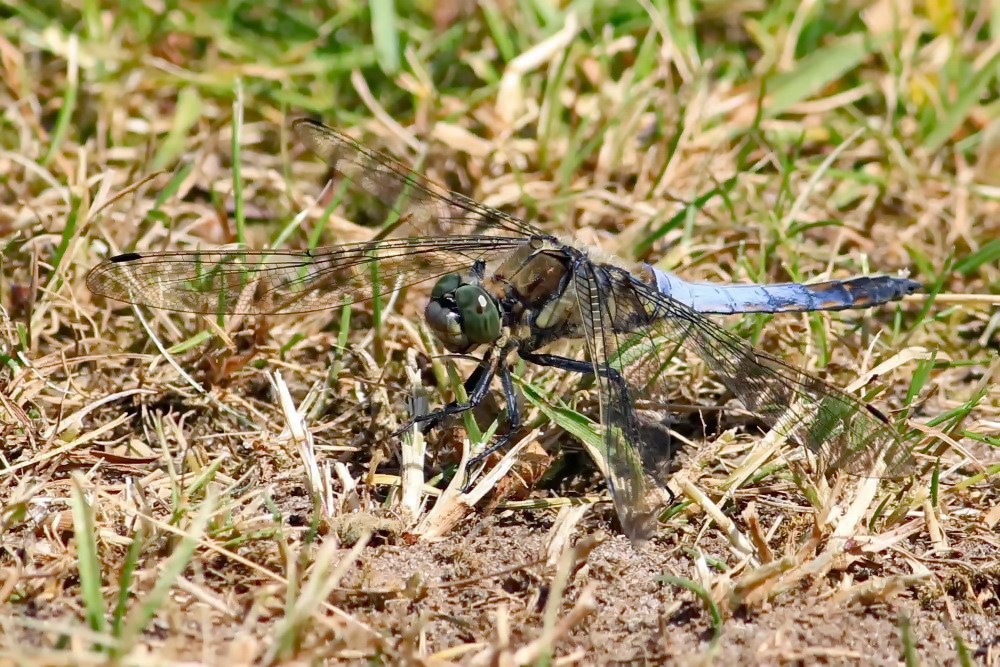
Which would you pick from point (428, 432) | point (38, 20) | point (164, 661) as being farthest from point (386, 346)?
point (38, 20)

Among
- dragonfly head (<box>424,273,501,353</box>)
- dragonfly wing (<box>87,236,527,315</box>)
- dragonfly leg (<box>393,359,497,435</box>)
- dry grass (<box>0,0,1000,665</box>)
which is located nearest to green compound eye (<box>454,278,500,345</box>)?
dragonfly head (<box>424,273,501,353</box>)

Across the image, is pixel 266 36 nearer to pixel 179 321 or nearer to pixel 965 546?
pixel 179 321

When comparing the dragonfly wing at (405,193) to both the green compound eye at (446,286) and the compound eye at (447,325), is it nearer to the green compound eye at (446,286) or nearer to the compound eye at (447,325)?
the green compound eye at (446,286)

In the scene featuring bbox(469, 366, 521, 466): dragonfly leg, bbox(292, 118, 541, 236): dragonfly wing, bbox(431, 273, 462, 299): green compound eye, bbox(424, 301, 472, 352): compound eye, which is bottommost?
bbox(469, 366, 521, 466): dragonfly leg

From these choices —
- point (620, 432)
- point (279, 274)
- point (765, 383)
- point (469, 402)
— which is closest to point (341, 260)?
point (279, 274)

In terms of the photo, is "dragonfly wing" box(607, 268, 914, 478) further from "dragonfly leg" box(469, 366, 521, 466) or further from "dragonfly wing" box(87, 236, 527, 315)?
"dragonfly wing" box(87, 236, 527, 315)

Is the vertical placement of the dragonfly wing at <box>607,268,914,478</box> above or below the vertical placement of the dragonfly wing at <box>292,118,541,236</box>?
below
